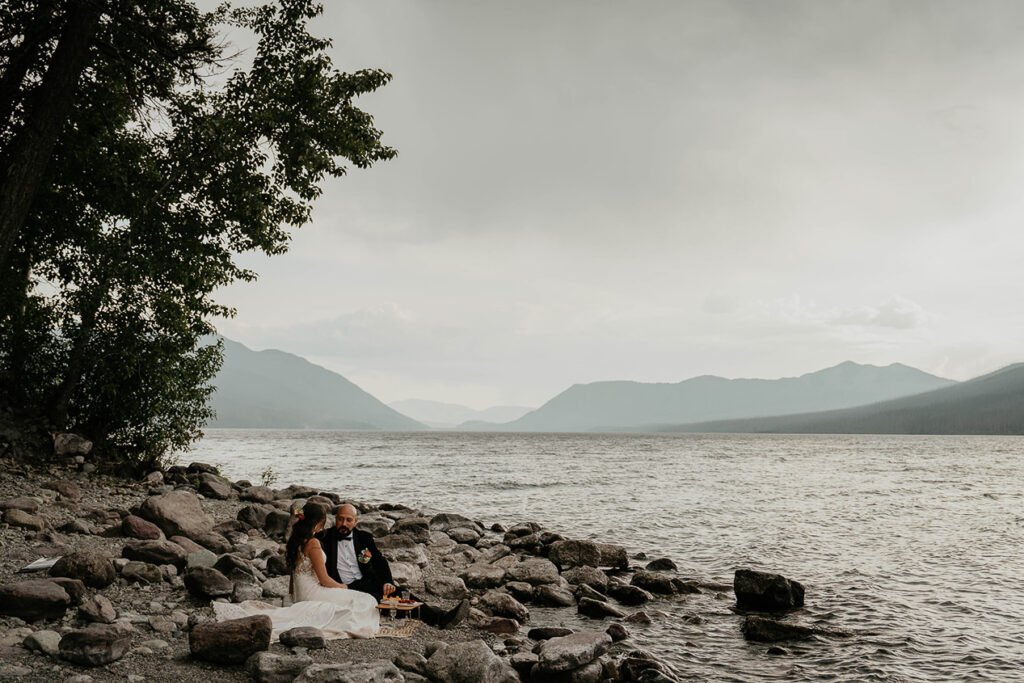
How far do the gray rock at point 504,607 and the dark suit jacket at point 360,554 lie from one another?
3298 mm

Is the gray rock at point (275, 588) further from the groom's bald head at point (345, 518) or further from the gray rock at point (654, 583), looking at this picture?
the gray rock at point (654, 583)

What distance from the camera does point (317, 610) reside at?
9.54m

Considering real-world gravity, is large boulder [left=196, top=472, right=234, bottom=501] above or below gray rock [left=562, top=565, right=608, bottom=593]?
above

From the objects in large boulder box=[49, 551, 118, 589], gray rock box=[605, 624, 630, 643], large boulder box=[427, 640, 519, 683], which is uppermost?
large boulder box=[49, 551, 118, 589]

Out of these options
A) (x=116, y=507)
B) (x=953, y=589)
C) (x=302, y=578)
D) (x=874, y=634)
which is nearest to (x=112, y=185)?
(x=116, y=507)

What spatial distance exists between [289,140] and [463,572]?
Answer: 15876 mm

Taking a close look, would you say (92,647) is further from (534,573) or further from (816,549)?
(816,549)

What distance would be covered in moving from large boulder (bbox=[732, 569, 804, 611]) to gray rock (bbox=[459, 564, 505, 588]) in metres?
5.88

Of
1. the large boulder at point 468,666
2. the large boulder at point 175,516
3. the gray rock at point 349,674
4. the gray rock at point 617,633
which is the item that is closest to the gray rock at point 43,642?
the gray rock at point 349,674

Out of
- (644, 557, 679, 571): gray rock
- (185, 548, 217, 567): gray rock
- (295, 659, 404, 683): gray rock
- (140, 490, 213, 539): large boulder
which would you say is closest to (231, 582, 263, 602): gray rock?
(185, 548, 217, 567): gray rock

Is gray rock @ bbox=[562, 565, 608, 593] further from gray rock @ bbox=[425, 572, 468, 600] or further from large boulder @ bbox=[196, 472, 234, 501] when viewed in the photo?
large boulder @ bbox=[196, 472, 234, 501]

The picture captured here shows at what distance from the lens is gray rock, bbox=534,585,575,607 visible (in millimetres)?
14625

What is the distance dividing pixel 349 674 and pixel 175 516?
9355 millimetres

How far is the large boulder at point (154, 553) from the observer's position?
11663mm
